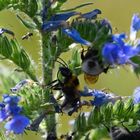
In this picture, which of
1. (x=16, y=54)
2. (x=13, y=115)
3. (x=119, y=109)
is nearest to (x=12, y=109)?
(x=13, y=115)

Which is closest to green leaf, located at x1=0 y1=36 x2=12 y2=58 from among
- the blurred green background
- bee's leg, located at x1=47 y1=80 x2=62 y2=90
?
bee's leg, located at x1=47 y1=80 x2=62 y2=90

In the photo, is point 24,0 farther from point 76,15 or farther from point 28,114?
point 28,114

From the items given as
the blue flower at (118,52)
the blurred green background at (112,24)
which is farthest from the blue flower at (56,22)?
the blurred green background at (112,24)

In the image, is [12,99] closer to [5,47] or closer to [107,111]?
[5,47]

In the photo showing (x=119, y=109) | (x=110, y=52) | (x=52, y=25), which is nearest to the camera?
(x=110, y=52)

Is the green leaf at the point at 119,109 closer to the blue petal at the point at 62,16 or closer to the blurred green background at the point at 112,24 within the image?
the blue petal at the point at 62,16

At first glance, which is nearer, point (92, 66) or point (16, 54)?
point (92, 66)

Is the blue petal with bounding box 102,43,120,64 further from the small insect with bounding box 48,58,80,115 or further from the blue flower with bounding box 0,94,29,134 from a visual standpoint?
the blue flower with bounding box 0,94,29,134
